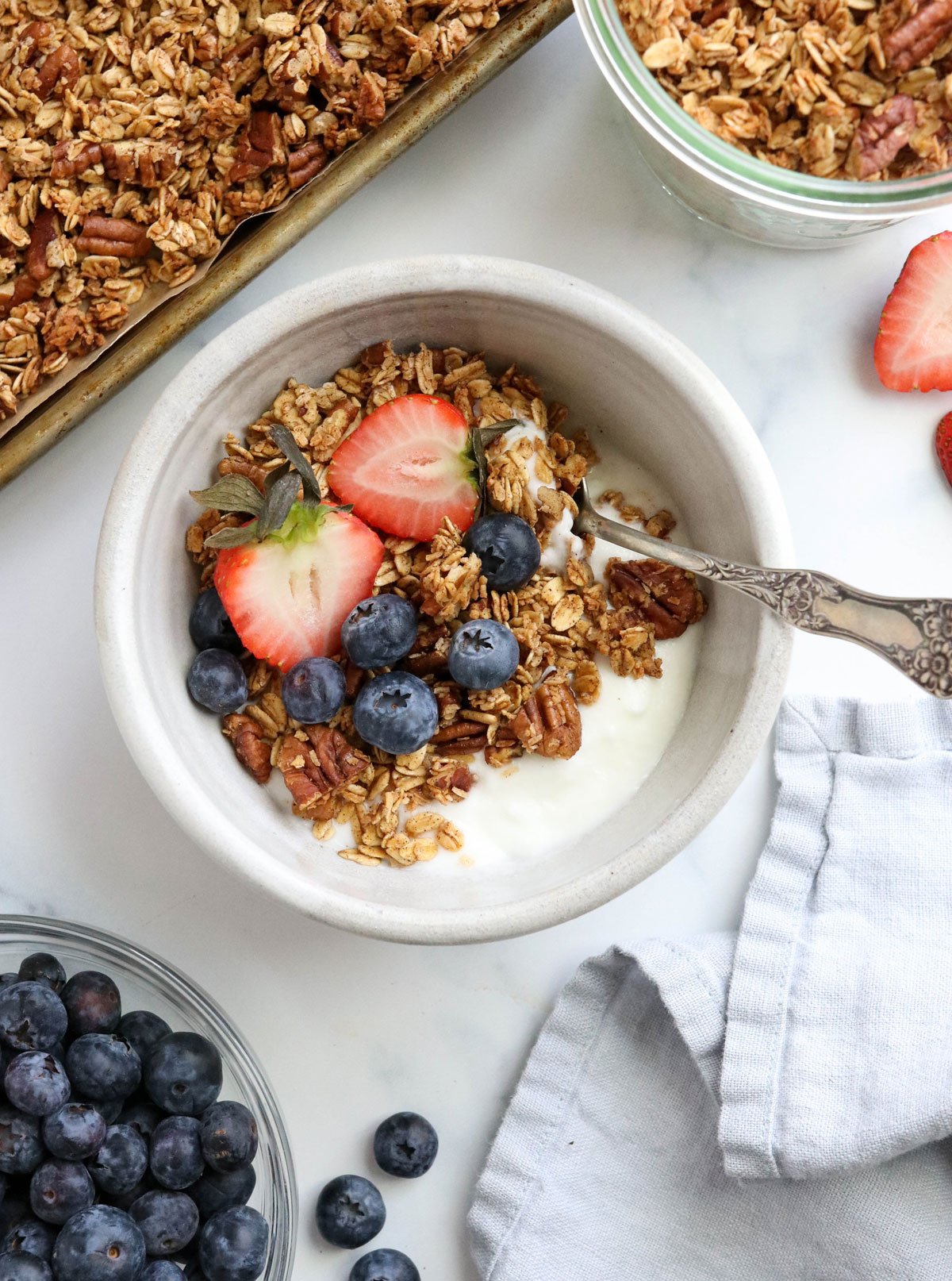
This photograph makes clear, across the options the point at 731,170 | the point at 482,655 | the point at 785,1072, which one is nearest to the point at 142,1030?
the point at 482,655

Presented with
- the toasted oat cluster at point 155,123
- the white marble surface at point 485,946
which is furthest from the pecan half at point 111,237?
the white marble surface at point 485,946

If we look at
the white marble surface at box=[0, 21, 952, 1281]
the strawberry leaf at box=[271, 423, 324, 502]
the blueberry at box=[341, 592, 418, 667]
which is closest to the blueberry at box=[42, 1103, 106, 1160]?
the white marble surface at box=[0, 21, 952, 1281]

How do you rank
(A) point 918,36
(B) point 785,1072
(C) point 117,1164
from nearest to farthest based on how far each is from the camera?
(A) point 918,36 < (C) point 117,1164 < (B) point 785,1072

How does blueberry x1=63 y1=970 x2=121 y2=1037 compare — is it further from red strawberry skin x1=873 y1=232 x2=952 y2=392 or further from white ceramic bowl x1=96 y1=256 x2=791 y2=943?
red strawberry skin x1=873 y1=232 x2=952 y2=392

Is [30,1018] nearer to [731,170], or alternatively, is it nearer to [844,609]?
[844,609]

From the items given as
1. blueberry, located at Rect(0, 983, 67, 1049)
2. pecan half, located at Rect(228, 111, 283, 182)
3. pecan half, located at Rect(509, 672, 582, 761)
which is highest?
pecan half, located at Rect(228, 111, 283, 182)

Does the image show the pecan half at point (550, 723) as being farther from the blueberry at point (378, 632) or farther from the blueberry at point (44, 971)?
the blueberry at point (44, 971)

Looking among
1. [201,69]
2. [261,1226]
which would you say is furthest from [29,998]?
[201,69]

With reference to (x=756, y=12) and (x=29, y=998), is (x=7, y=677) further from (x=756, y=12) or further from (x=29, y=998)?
(x=756, y=12)
